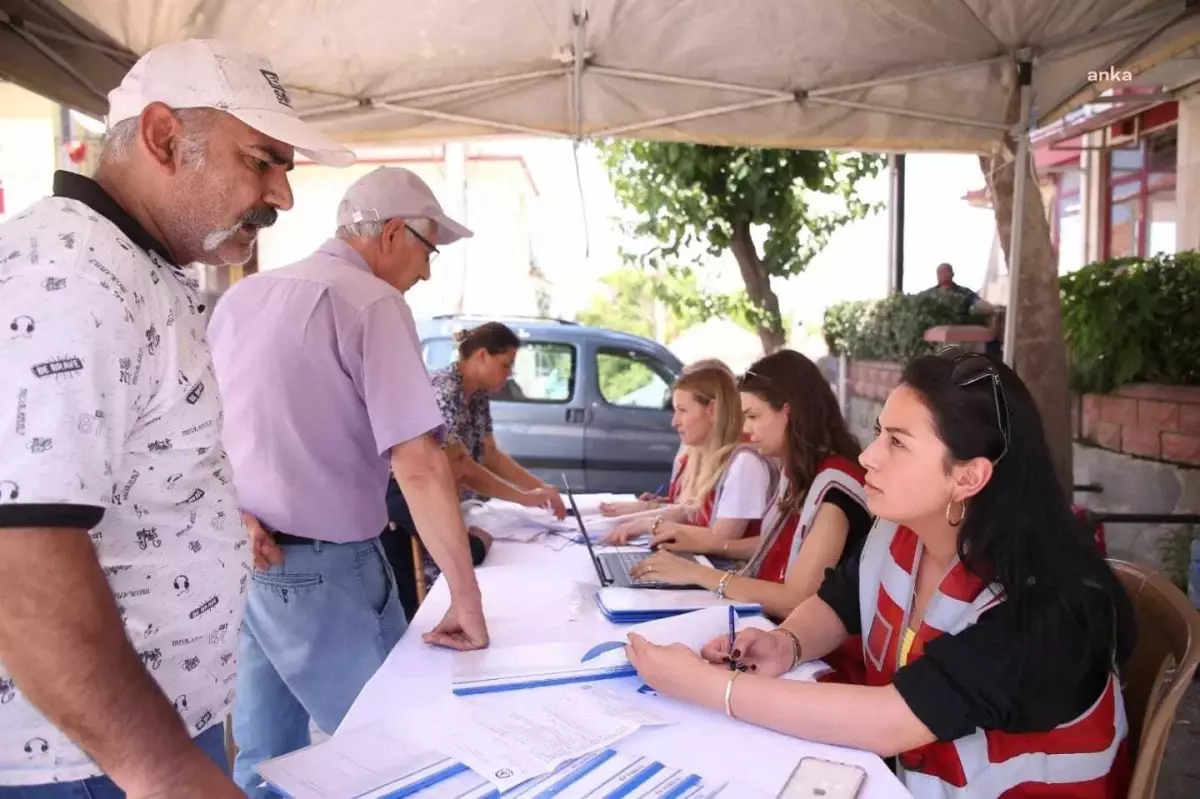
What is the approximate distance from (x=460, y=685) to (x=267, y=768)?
1.23 ft

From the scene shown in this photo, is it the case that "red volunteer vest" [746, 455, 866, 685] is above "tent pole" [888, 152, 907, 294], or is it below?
below

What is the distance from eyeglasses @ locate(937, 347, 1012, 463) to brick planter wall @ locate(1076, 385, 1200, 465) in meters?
2.50

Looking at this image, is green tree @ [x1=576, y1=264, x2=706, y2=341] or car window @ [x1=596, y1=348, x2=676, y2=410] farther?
green tree @ [x1=576, y1=264, x2=706, y2=341]

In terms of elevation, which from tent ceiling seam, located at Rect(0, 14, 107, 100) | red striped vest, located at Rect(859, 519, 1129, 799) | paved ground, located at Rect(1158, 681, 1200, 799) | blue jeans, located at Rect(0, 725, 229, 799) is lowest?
paved ground, located at Rect(1158, 681, 1200, 799)

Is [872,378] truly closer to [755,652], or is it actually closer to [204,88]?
[755,652]

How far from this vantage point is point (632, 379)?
7.06 meters

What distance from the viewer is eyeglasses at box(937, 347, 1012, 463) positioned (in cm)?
156

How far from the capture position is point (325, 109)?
3.47 metres

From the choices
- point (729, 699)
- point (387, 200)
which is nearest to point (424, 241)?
point (387, 200)

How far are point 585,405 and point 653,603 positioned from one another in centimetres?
487

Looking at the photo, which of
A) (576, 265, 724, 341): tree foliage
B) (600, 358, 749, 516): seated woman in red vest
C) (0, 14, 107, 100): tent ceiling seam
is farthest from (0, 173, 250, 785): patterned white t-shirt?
(576, 265, 724, 341): tree foliage

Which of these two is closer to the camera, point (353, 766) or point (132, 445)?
point (132, 445)

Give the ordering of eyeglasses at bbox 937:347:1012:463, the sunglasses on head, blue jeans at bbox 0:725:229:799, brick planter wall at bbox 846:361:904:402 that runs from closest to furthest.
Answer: blue jeans at bbox 0:725:229:799
eyeglasses at bbox 937:347:1012:463
the sunglasses on head
brick planter wall at bbox 846:361:904:402

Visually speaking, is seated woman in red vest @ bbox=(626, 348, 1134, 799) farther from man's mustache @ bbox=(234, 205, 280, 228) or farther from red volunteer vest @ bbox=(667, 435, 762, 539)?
red volunteer vest @ bbox=(667, 435, 762, 539)
